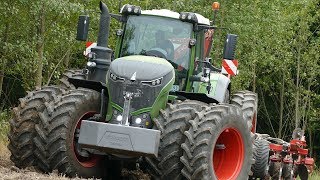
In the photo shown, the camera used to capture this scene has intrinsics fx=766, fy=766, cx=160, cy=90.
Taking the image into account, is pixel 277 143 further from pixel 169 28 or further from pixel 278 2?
pixel 278 2

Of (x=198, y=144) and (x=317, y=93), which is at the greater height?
(x=198, y=144)

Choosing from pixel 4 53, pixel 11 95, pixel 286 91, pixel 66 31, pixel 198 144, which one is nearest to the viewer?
pixel 198 144

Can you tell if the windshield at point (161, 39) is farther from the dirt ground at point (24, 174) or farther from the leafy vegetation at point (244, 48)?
the leafy vegetation at point (244, 48)

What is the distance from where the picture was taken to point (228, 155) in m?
10.7

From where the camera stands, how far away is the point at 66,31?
70.2 ft

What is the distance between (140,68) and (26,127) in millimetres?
1747

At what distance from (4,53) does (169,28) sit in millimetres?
9166

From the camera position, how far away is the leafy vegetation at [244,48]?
19.6 meters

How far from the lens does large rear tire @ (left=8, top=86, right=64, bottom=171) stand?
33.8 feet

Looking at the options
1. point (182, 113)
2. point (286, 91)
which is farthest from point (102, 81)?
point (286, 91)

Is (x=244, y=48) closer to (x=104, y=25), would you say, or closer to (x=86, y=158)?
(x=104, y=25)

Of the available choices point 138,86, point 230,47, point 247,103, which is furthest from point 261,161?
point 138,86

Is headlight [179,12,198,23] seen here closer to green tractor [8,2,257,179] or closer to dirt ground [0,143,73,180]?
green tractor [8,2,257,179]

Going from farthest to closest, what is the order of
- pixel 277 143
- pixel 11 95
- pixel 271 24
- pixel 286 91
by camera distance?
1. pixel 286 91
2. pixel 11 95
3. pixel 271 24
4. pixel 277 143
